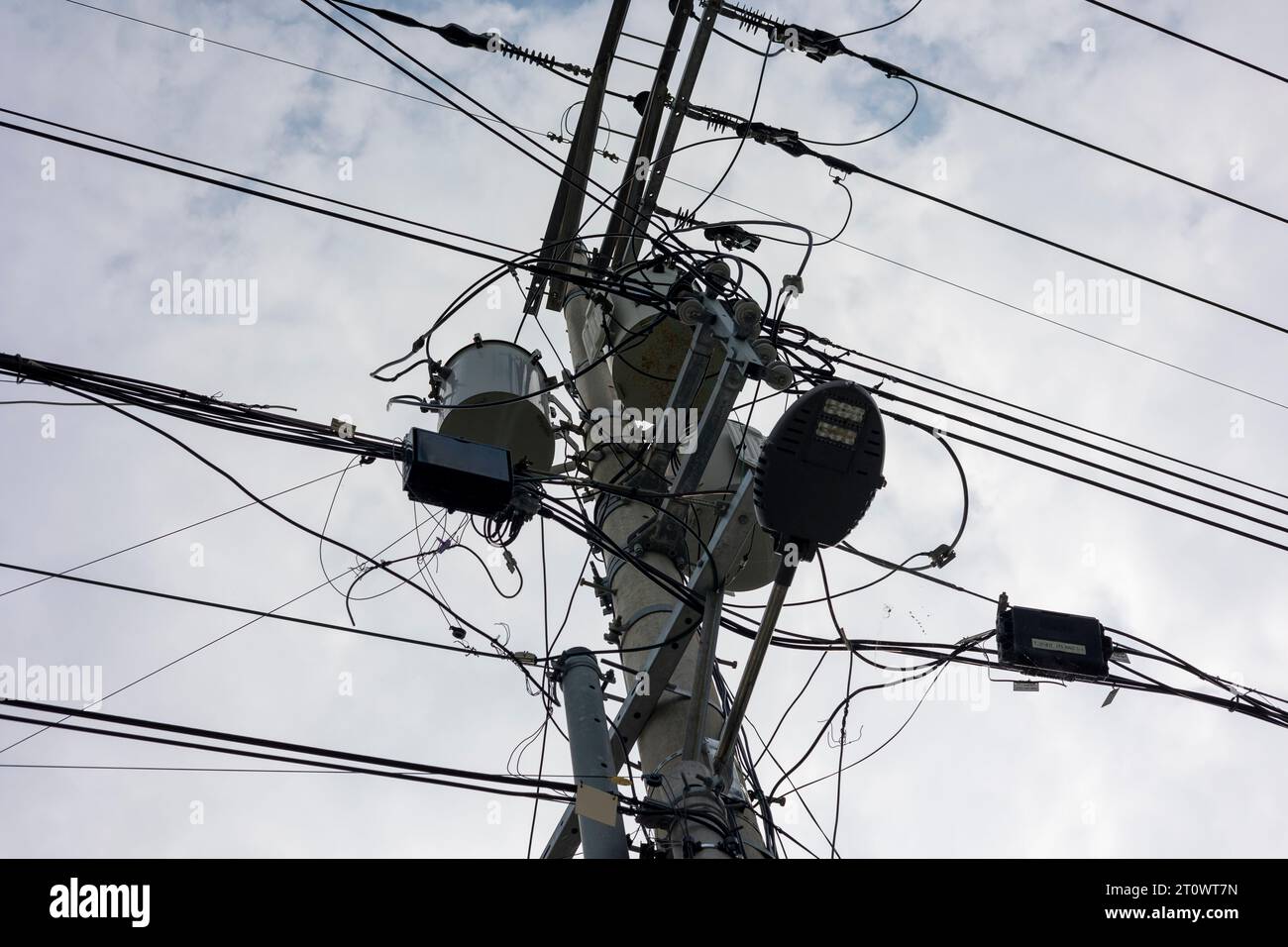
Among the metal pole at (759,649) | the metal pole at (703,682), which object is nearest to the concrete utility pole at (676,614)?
the metal pole at (703,682)

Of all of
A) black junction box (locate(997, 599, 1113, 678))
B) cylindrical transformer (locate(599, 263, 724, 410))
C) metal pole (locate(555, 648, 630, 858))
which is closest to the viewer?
metal pole (locate(555, 648, 630, 858))

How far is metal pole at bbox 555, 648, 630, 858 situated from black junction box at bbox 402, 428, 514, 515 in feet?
2.34

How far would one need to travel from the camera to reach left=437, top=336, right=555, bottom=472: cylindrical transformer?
5801 millimetres

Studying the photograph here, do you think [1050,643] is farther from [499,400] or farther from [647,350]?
[499,400]

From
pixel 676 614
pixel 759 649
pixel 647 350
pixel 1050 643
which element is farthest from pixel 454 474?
pixel 1050 643

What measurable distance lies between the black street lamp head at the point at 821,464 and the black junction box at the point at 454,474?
1189 millimetres

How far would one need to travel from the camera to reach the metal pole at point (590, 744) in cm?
391

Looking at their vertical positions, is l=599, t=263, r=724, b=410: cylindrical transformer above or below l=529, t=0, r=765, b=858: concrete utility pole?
above

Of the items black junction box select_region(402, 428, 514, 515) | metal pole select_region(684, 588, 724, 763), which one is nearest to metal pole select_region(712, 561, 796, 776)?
metal pole select_region(684, 588, 724, 763)

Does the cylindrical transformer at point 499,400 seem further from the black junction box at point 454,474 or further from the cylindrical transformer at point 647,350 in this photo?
the black junction box at point 454,474

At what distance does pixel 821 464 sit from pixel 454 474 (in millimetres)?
1518

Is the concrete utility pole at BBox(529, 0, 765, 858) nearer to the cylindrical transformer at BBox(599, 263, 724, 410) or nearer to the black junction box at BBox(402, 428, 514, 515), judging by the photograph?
A: the cylindrical transformer at BBox(599, 263, 724, 410)

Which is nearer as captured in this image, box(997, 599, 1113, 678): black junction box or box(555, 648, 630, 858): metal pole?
box(555, 648, 630, 858): metal pole
